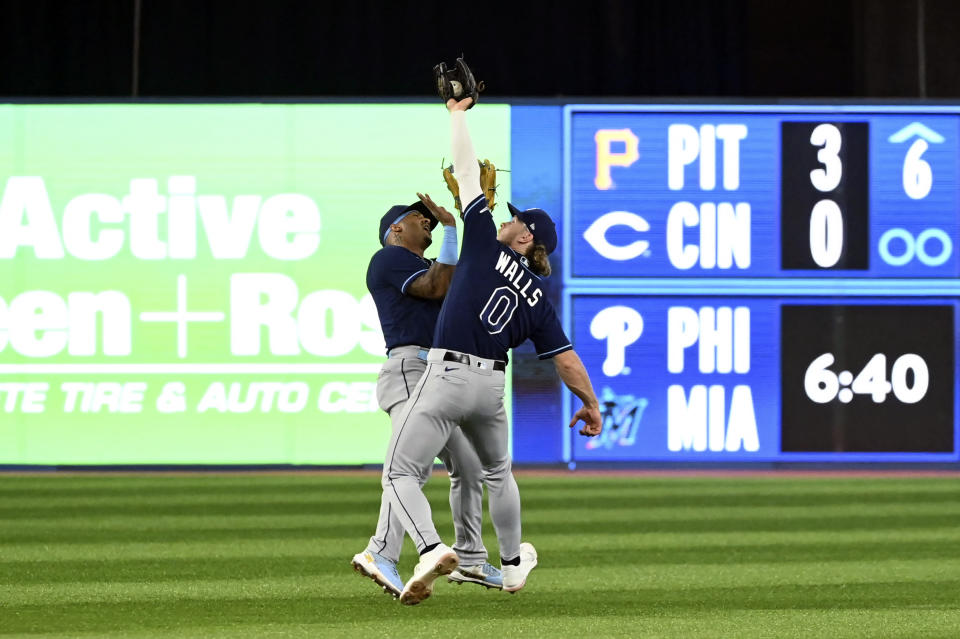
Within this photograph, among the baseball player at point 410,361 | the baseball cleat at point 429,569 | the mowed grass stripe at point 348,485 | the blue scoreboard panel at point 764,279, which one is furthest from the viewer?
the blue scoreboard panel at point 764,279

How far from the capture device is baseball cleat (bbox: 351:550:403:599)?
7367 mm

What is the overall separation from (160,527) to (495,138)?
626 cm

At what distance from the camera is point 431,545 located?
6.75m

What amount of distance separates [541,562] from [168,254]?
25.8ft

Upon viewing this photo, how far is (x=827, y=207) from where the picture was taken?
632 inches

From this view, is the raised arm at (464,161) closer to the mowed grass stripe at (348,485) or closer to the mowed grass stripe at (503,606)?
the mowed grass stripe at (503,606)

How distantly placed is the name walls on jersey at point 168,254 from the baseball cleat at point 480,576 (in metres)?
8.17

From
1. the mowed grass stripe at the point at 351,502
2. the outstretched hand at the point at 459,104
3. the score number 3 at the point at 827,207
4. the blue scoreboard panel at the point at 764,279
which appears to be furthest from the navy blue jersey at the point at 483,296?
the score number 3 at the point at 827,207

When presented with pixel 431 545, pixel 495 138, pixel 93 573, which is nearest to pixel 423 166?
pixel 495 138

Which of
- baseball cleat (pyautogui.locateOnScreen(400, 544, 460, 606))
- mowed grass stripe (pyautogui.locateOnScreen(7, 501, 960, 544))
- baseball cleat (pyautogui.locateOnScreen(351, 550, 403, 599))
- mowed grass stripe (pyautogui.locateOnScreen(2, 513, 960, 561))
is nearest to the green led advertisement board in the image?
mowed grass stripe (pyautogui.locateOnScreen(7, 501, 960, 544))

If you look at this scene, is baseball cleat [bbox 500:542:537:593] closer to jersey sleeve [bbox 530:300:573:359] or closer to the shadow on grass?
jersey sleeve [bbox 530:300:573:359]

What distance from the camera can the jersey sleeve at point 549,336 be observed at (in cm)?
730

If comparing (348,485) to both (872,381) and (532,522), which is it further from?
(872,381)

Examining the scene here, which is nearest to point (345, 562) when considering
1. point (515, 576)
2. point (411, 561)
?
point (411, 561)
